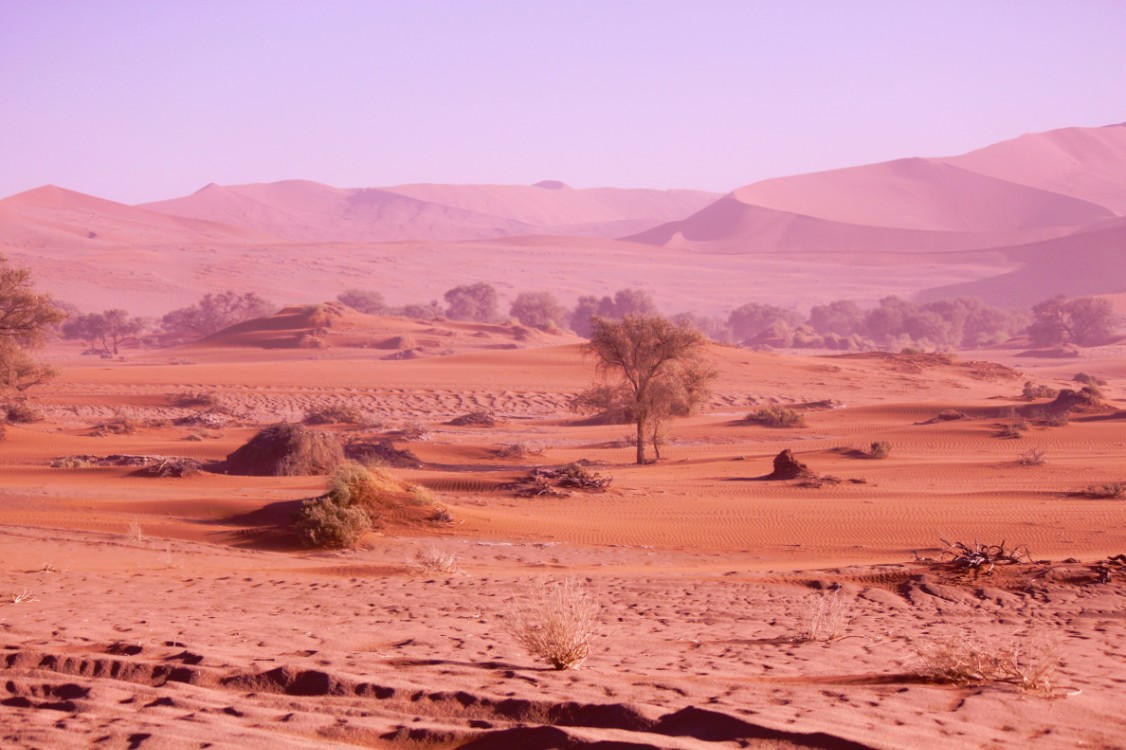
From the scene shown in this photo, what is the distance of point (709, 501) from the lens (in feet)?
62.2

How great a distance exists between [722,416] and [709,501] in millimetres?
20549

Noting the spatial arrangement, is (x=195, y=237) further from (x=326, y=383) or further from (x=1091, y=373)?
(x=1091, y=373)

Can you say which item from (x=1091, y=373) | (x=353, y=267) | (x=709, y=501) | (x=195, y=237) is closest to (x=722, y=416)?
(x=709, y=501)

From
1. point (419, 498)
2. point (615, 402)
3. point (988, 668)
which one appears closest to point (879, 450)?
point (615, 402)

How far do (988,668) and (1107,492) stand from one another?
46.5ft

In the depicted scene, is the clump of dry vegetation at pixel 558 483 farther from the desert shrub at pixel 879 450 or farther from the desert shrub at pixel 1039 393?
the desert shrub at pixel 1039 393

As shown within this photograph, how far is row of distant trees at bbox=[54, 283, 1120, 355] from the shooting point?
7100 centimetres

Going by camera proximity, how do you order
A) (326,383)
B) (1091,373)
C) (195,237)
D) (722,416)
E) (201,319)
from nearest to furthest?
1. (722,416)
2. (326,383)
3. (1091,373)
4. (201,319)
5. (195,237)

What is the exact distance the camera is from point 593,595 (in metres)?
10.2

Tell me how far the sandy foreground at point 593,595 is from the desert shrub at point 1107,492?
0.47 meters

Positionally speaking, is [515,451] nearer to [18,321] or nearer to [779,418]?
[779,418]

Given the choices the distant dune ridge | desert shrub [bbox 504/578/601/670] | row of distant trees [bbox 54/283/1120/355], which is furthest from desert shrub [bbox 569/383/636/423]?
the distant dune ridge

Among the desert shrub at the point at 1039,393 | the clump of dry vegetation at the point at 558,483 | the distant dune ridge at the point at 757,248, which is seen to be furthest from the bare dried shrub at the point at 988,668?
the distant dune ridge at the point at 757,248

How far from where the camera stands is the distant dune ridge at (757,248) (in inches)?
4331
